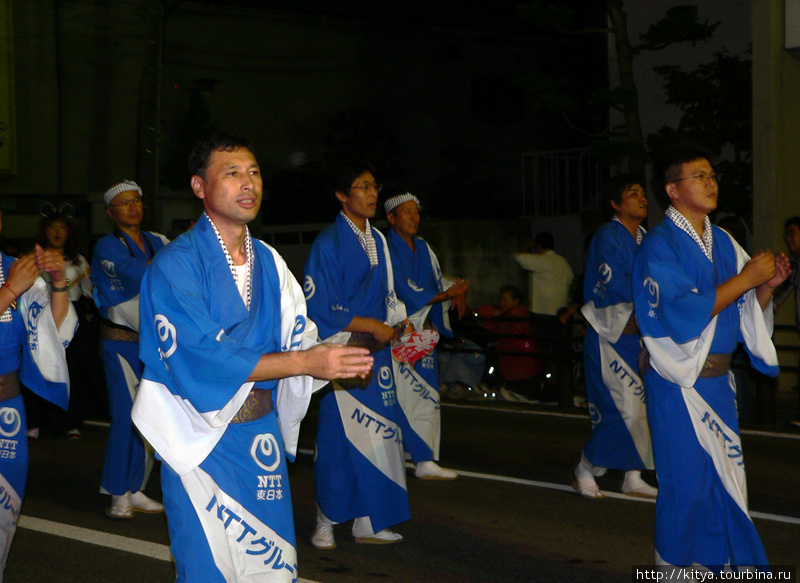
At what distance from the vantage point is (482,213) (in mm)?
19781

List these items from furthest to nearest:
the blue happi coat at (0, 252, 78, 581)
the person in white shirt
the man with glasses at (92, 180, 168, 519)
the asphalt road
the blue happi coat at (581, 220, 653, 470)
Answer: the person in white shirt
the blue happi coat at (581, 220, 653, 470)
the man with glasses at (92, 180, 168, 519)
the asphalt road
the blue happi coat at (0, 252, 78, 581)

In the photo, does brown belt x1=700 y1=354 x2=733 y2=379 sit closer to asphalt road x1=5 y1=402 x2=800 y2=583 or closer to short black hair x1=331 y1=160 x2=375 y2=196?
asphalt road x1=5 y1=402 x2=800 y2=583

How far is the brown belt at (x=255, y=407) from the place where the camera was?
303cm

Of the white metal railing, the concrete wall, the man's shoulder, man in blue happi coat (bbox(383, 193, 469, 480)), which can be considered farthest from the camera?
the white metal railing

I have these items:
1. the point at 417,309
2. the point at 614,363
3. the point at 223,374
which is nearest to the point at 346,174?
the point at 417,309

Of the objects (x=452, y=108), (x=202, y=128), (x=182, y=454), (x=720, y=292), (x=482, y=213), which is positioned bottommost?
(x=182, y=454)

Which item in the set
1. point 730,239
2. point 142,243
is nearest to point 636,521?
point 730,239

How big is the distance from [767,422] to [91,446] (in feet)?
19.5

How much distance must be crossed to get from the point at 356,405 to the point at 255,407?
6.41ft

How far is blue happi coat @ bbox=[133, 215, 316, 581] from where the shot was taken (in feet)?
9.40

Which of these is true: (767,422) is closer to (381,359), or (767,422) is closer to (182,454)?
(381,359)

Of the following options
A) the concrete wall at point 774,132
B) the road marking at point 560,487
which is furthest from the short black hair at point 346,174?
the concrete wall at point 774,132

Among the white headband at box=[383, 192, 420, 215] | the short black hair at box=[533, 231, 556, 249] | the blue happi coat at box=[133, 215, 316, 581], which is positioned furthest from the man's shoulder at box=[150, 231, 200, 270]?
the short black hair at box=[533, 231, 556, 249]

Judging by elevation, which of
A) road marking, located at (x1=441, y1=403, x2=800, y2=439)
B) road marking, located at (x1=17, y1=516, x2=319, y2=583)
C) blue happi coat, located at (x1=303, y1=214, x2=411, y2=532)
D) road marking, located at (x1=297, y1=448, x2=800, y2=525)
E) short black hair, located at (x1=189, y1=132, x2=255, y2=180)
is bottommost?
road marking, located at (x1=17, y1=516, x2=319, y2=583)
